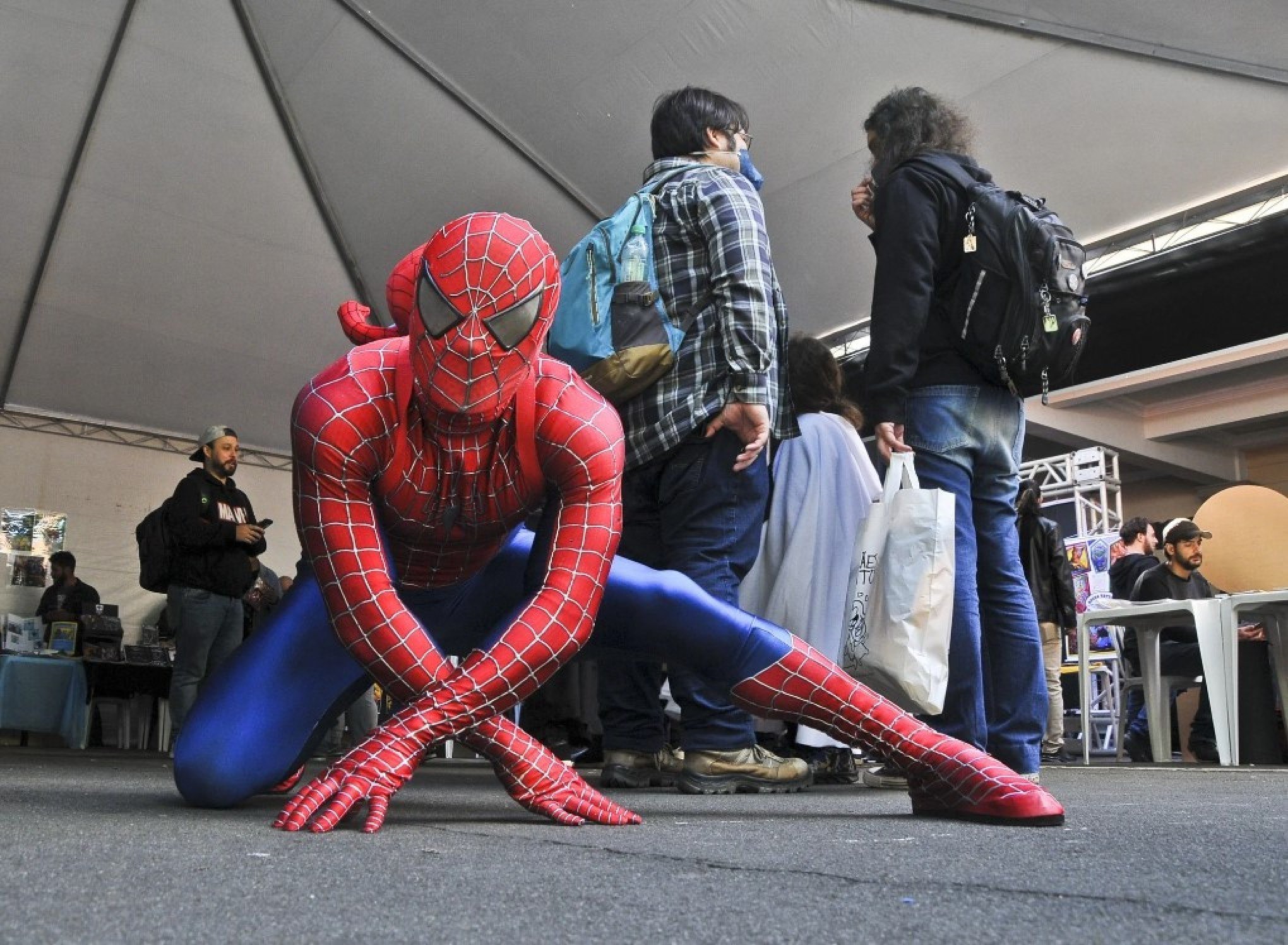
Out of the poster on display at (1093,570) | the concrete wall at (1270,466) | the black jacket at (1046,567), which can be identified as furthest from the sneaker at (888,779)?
the concrete wall at (1270,466)

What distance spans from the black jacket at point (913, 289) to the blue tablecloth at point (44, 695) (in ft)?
22.0

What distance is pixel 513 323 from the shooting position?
4.58ft

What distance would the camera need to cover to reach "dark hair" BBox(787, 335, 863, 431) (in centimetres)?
345

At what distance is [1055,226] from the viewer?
2.53 m

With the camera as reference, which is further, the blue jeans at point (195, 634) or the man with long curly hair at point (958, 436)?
the blue jeans at point (195, 634)

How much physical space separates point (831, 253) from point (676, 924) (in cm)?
648

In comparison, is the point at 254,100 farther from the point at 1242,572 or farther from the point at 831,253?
the point at 1242,572

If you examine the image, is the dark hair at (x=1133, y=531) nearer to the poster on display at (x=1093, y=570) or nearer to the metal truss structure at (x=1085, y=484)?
the poster on display at (x=1093, y=570)

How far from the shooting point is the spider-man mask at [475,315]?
4.53 ft

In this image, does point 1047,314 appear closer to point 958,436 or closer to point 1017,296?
point 1017,296

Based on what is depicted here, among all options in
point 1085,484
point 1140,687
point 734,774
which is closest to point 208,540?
point 734,774

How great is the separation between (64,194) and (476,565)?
282 inches

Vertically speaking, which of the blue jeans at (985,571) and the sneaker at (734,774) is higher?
the blue jeans at (985,571)

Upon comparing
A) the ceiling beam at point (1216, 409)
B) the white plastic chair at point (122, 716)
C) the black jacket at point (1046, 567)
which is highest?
the ceiling beam at point (1216, 409)
